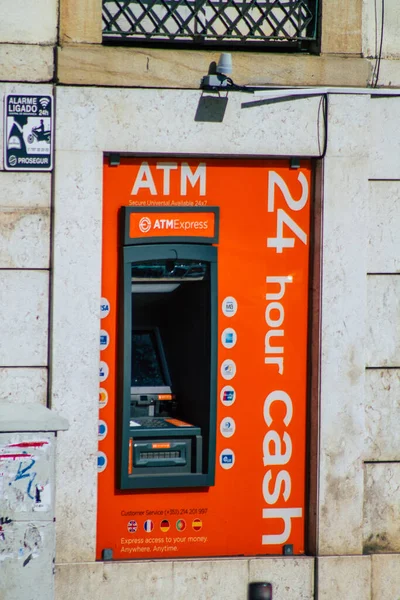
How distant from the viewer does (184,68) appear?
6.91 meters

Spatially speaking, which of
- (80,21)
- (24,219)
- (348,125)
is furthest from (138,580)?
(80,21)

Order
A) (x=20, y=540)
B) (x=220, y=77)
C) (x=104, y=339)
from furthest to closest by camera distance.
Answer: (x=104, y=339) → (x=220, y=77) → (x=20, y=540)

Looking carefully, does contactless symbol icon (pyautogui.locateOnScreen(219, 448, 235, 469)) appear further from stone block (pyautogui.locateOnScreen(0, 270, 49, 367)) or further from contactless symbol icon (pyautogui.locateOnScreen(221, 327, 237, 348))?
stone block (pyautogui.locateOnScreen(0, 270, 49, 367))

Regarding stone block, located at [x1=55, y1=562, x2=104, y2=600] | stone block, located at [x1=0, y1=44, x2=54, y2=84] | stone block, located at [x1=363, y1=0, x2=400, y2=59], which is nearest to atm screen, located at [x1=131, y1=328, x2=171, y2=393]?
stone block, located at [x1=55, y1=562, x2=104, y2=600]

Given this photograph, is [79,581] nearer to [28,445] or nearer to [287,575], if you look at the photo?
[287,575]

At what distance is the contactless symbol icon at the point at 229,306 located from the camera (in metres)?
7.10

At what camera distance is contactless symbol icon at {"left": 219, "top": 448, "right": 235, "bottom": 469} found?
23.4 ft

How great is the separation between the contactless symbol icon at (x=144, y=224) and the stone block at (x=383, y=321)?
1.54 meters

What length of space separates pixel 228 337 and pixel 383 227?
129cm

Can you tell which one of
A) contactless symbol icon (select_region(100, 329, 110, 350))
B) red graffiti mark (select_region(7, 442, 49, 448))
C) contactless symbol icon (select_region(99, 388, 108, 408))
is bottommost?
red graffiti mark (select_region(7, 442, 49, 448))

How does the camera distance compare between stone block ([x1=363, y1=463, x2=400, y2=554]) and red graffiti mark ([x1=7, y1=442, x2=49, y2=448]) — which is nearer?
red graffiti mark ([x1=7, y1=442, x2=49, y2=448])

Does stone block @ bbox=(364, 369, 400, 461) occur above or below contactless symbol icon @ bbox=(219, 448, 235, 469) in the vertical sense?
above

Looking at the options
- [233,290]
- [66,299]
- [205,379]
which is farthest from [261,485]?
[66,299]

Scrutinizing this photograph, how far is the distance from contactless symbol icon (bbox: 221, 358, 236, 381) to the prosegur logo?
91 cm
